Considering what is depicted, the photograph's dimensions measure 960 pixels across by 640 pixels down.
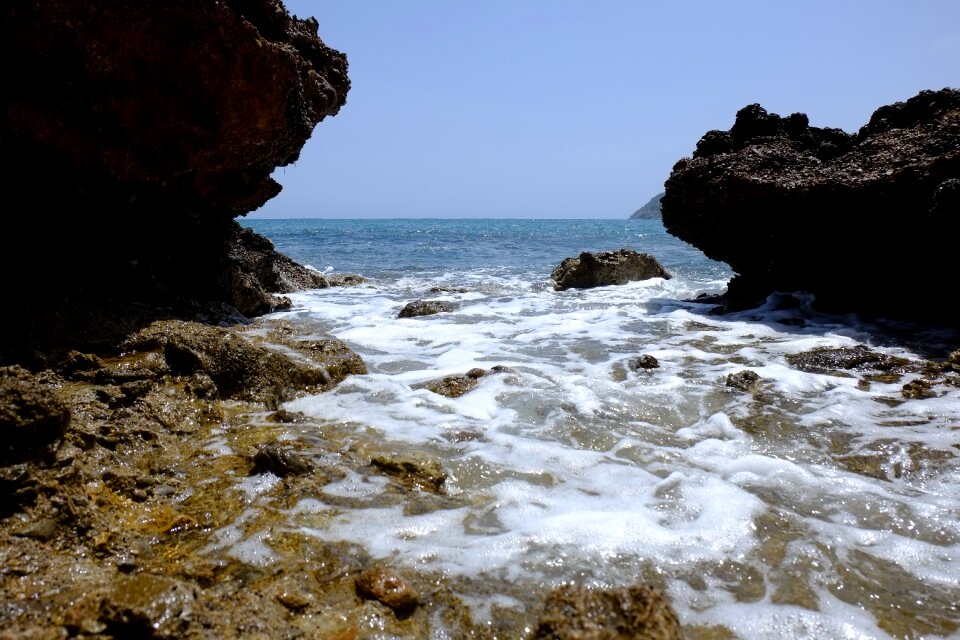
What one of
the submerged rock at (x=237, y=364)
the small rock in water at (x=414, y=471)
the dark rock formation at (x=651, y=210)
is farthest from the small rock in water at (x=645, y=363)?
the dark rock formation at (x=651, y=210)

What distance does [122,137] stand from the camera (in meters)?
5.23

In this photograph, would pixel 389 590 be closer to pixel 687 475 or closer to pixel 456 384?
pixel 687 475

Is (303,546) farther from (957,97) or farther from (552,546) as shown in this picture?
(957,97)

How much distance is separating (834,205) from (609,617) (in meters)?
7.78

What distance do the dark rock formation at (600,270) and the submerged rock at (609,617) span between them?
11.7 meters

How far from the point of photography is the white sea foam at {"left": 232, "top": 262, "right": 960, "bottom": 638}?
2.28 meters

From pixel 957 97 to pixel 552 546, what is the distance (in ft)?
28.3

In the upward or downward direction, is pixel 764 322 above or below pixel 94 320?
below

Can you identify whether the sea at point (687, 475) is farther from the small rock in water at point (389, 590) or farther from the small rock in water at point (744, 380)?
the small rock in water at point (389, 590)

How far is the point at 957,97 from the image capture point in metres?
7.31

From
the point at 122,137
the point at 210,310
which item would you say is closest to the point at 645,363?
the point at 210,310

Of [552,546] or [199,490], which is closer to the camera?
[552,546]

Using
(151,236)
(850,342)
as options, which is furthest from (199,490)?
(850,342)

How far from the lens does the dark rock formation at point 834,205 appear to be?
682 centimetres
